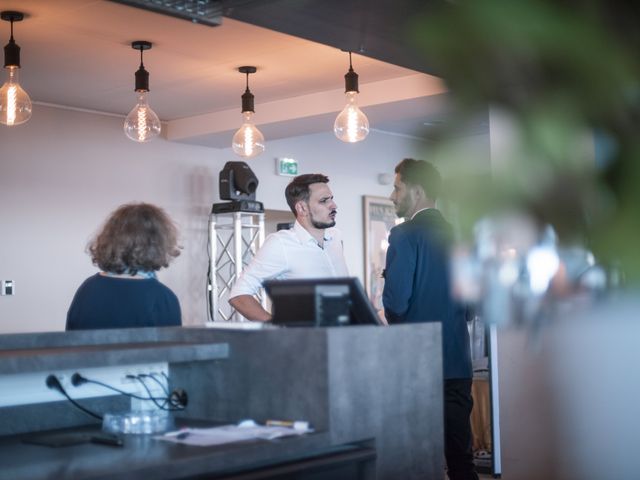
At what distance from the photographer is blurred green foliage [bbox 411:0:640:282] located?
424 millimetres

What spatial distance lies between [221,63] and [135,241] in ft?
11.0

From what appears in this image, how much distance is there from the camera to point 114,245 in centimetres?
311

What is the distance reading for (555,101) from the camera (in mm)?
437

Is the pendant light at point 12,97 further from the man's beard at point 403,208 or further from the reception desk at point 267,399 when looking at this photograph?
the reception desk at point 267,399

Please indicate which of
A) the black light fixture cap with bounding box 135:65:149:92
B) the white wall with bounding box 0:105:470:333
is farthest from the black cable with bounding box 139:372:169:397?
the white wall with bounding box 0:105:470:333

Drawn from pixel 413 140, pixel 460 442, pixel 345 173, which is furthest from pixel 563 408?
pixel 345 173

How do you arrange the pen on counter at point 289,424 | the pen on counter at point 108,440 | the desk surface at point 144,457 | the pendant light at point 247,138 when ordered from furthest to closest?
the pendant light at point 247,138 → the pen on counter at point 289,424 → the pen on counter at point 108,440 → the desk surface at point 144,457

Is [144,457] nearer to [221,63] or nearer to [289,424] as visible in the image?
[289,424]

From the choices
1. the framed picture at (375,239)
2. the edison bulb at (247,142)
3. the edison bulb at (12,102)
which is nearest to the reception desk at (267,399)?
the edison bulb at (12,102)

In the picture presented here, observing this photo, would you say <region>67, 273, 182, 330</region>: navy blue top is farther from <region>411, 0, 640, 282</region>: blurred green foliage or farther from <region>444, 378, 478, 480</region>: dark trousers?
<region>411, 0, 640, 282</region>: blurred green foliage

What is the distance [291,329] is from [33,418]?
762mm

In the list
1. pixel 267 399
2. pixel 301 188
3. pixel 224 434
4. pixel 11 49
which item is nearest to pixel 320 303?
pixel 267 399

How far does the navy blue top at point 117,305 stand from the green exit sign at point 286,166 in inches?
226

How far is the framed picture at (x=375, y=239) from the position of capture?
9.66m
